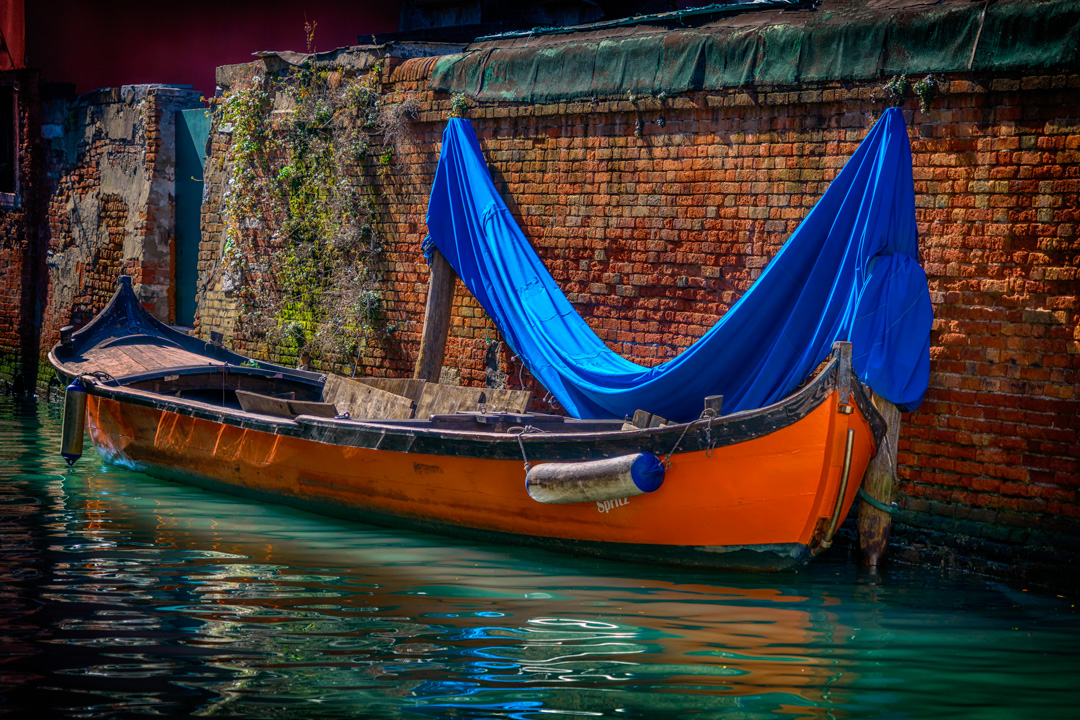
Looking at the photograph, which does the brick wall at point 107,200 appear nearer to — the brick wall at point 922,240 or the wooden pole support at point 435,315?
the brick wall at point 922,240

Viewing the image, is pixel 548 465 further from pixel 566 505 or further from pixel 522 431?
pixel 522 431

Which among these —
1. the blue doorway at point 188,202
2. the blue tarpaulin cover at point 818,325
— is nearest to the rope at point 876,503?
the blue tarpaulin cover at point 818,325

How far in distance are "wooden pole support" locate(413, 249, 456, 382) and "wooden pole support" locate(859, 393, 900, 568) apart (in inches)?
157

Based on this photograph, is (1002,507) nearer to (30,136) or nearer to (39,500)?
(39,500)

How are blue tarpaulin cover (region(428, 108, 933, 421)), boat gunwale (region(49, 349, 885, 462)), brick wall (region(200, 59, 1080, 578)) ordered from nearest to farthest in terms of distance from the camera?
1. boat gunwale (region(49, 349, 885, 462))
2. brick wall (region(200, 59, 1080, 578))
3. blue tarpaulin cover (region(428, 108, 933, 421))

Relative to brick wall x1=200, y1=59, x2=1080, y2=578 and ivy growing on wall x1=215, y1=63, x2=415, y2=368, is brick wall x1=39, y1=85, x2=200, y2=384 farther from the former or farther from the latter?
brick wall x1=200, y1=59, x2=1080, y2=578

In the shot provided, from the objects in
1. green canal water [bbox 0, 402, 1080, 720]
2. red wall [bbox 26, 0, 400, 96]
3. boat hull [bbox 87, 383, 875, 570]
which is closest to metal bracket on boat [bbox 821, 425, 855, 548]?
boat hull [bbox 87, 383, 875, 570]

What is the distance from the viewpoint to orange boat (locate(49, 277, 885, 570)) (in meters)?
6.15

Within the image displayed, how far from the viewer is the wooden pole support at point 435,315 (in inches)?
375

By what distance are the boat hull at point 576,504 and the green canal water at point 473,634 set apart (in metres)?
0.17

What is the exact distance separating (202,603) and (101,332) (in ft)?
19.9

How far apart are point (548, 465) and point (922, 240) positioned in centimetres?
251

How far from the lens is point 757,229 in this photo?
7594mm

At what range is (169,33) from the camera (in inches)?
621
